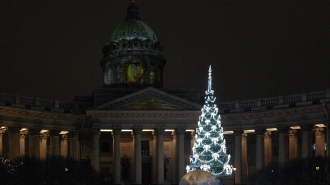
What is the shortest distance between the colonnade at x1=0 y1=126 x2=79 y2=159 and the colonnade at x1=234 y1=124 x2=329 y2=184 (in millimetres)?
17685

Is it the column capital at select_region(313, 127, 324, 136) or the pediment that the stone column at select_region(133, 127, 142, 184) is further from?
the column capital at select_region(313, 127, 324, 136)

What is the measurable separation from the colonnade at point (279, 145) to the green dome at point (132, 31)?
22.3m

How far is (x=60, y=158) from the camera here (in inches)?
1752

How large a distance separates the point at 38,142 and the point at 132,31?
2597 centimetres

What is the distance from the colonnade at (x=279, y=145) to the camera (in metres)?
51.9

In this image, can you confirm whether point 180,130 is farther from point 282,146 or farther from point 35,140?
point 35,140

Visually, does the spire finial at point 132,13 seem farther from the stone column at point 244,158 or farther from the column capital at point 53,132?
the stone column at point 244,158

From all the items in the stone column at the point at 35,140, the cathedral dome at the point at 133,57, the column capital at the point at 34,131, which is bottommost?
the stone column at the point at 35,140

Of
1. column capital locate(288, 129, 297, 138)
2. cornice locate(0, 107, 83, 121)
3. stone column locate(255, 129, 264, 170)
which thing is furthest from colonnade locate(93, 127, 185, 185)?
Answer: column capital locate(288, 129, 297, 138)

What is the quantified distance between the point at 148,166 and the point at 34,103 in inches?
612

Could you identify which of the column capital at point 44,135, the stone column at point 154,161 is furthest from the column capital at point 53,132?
the stone column at point 154,161

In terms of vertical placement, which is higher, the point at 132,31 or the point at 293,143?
the point at 132,31

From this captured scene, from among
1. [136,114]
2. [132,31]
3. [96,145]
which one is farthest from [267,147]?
[132,31]

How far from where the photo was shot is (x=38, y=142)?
181 feet
